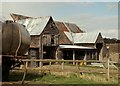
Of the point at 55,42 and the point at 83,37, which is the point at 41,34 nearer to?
the point at 55,42

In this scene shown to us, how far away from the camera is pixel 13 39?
53.9 ft

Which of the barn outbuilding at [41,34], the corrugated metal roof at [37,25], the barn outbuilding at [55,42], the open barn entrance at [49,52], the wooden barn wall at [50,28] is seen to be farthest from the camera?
the open barn entrance at [49,52]

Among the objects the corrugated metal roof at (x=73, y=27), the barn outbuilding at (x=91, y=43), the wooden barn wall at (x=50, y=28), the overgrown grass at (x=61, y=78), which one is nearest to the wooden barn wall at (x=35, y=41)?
the wooden barn wall at (x=50, y=28)

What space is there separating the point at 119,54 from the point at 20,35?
43.7 metres

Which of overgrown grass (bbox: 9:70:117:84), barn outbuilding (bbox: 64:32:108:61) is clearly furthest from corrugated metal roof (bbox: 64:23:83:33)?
overgrown grass (bbox: 9:70:117:84)

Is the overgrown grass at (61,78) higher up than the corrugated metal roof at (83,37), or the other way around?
the corrugated metal roof at (83,37)

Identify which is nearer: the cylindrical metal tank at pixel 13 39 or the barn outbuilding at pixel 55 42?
the cylindrical metal tank at pixel 13 39

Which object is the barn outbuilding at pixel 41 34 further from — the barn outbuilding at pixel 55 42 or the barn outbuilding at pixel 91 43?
the barn outbuilding at pixel 91 43

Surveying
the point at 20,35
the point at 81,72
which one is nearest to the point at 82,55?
the point at 81,72

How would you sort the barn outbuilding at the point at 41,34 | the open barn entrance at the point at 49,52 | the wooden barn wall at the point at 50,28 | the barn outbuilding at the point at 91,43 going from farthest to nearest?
1. the barn outbuilding at the point at 91,43
2. the open barn entrance at the point at 49,52
3. the wooden barn wall at the point at 50,28
4. the barn outbuilding at the point at 41,34

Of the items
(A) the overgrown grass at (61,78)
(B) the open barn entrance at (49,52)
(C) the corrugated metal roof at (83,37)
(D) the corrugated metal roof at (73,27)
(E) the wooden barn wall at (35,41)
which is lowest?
Result: (A) the overgrown grass at (61,78)

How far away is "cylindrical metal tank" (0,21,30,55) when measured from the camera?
16.1 meters

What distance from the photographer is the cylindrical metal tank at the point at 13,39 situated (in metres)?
16.1

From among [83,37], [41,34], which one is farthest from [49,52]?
[83,37]
